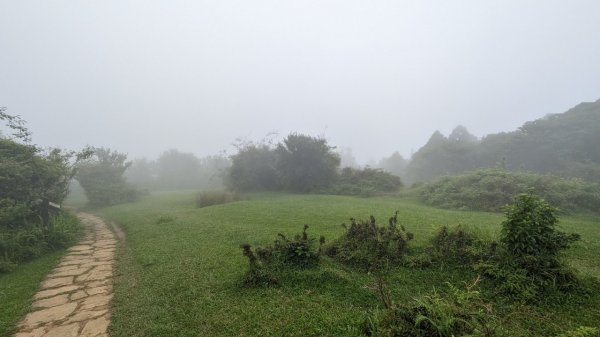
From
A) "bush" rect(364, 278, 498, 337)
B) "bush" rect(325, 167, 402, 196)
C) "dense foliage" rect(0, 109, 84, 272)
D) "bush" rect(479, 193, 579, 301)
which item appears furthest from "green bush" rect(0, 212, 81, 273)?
"bush" rect(325, 167, 402, 196)

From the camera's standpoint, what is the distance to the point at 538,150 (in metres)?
25.2

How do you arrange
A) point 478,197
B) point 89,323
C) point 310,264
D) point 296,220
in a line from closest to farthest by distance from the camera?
point 89,323
point 310,264
point 296,220
point 478,197

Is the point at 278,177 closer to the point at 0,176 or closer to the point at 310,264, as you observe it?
the point at 0,176

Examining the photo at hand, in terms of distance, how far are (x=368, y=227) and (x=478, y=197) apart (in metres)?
9.53

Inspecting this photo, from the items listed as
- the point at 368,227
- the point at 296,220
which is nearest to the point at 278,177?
the point at 296,220

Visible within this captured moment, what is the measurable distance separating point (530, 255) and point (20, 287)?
874 cm

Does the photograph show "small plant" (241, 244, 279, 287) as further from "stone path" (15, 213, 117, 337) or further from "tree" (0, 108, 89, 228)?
"tree" (0, 108, 89, 228)

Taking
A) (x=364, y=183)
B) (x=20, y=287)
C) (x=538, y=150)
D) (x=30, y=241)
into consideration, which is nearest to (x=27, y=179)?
(x=30, y=241)

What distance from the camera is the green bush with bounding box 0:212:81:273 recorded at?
699 cm

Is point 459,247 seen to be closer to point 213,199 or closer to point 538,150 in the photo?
point 213,199

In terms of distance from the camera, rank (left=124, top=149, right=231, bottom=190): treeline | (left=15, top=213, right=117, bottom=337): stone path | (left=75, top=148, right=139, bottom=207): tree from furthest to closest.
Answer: (left=124, top=149, right=231, bottom=190): treeline
(left=75, top=148, right=139, bottom=207): tree
(left=15, top=213, right=117, bottom=337): stone path

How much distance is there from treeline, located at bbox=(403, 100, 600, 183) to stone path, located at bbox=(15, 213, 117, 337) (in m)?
22.3

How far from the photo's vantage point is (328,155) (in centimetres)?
2055

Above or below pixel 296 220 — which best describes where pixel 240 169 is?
above
